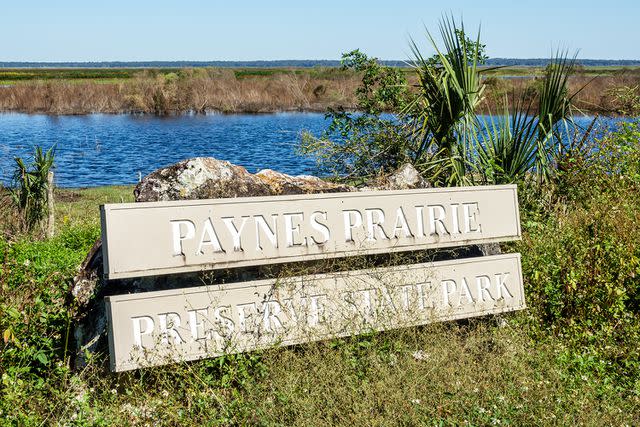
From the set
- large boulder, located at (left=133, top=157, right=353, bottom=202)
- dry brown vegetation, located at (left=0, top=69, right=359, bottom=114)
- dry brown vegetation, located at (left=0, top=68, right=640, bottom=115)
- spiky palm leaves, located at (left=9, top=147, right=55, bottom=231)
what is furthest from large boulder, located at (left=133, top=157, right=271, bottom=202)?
dry brown vegetation, located at (left=0, top=69, right=359, bottom=114)

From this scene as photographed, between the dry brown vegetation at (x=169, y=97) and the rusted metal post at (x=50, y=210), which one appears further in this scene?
the dry brown vegetation at (x=169, y=97)

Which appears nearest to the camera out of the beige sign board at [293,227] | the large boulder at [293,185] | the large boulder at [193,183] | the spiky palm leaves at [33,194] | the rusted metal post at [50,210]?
the beige sign board at [293,227]

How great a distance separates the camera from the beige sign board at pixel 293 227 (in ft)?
14.2

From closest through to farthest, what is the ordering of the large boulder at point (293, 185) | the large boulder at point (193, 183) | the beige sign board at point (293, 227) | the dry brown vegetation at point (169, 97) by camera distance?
the beige sign board at point (293, 227)
the large boulder at point (193, 183)
the large boulder at point (293, 185)
the dry brown vegetation at point (169, 97)

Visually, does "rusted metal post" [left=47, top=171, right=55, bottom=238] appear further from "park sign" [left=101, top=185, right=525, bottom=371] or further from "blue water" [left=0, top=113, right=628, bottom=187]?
"blue water" [left=0, top=113, right=628, bottom=187]

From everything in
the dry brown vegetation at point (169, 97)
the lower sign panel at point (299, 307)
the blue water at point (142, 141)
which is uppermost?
the dry brown vegetation at point (169, 97)

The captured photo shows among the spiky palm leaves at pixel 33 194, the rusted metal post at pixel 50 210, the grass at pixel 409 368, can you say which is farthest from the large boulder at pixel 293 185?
the spiky palm leaves at pixel 33 194

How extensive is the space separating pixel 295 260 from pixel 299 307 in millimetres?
290

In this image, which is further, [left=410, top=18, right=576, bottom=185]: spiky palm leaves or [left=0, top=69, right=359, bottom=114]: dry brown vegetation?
[left=0, top=69, right=359, bottom=114]: dry brown vegetation

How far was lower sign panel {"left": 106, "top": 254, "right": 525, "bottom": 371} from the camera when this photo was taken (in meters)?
4.33

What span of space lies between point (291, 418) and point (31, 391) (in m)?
1.51

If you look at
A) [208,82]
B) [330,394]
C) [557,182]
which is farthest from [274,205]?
[208,82]

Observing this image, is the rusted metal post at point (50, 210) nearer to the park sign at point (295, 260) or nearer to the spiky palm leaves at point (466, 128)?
the spiky palm leaves at point (466, 128)

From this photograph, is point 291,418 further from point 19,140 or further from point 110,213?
point 19,140
